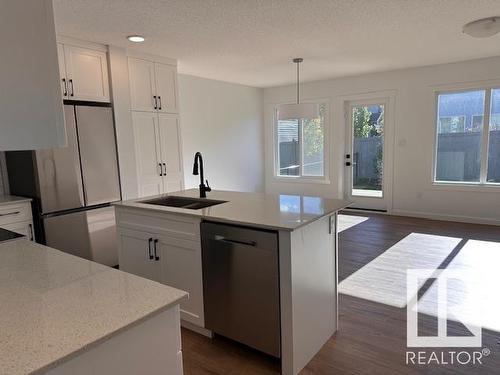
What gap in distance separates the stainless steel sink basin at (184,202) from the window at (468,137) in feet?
14.8

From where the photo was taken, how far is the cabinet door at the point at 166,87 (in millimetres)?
4352

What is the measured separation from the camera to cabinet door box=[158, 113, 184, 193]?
176 inches

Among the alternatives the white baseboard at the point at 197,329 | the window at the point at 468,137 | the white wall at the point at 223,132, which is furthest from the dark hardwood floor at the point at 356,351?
the white wall at the point at 223,132

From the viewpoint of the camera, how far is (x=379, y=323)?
8.54 feet

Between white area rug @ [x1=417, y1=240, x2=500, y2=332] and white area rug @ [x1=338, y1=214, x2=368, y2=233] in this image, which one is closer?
white area rug @ [x1=417, y1=240, x2=500, y2=332]

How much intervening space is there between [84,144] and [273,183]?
15.2 feet

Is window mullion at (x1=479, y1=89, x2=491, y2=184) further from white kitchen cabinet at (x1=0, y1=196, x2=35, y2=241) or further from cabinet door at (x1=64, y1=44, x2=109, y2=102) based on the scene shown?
white kitchen cabinet at (x1=0, y1=196, x2=35, y2=241)

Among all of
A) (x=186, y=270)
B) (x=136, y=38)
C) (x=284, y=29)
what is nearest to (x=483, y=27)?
(x=284, y=29)

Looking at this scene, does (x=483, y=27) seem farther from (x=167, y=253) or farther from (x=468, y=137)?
(x=167, y=253)

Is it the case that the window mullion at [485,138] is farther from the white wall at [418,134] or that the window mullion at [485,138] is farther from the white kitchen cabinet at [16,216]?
the white kitchen cabinet at [16,216]

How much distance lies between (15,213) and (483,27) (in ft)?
15.7

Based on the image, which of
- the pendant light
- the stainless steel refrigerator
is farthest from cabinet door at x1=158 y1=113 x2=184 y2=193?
the pendant light

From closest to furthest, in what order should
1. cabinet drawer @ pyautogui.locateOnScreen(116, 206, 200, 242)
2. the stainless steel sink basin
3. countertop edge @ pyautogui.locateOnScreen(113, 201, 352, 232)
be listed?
countertop edge @ pyautogui.locateOnScreen(113, 201, 352, 232)
cabinet drawer @ pyautogui.locateOnScreen(116, 206, 200, 242)
the stainless steel sink basin

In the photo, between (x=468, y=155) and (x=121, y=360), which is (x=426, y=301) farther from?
(x=468, y=155)
